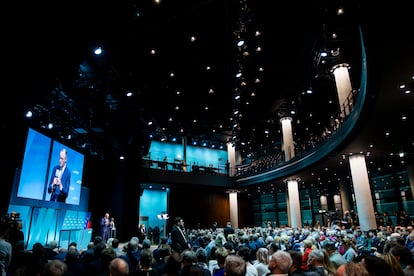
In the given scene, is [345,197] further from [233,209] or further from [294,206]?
[233,209]

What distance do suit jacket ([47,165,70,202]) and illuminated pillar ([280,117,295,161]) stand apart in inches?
566

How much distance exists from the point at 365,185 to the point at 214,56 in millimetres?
9764

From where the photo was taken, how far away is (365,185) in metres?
13.1

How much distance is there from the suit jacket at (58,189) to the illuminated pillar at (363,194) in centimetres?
1305

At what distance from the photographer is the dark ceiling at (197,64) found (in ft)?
15.7

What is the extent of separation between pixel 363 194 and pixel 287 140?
818 cm

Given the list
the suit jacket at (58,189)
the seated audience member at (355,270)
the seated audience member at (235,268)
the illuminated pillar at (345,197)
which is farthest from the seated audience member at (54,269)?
the illuminated pillar at (345,197)

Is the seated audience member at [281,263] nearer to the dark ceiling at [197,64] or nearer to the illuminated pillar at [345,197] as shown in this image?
the dark ceiling at [197,64]

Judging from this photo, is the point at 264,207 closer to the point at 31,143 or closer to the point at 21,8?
the point at 31,143

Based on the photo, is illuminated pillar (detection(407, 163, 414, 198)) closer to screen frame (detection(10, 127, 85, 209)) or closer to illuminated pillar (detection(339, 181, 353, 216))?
illuminated pillar (detection(339, 181, 353, 216))

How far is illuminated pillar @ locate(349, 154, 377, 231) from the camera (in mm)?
12969

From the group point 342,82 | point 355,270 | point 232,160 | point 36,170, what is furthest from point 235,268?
point 232,160

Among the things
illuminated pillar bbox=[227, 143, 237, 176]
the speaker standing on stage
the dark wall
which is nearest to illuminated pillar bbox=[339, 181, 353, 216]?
illuminated pillar bbox=[227, 143, 237, 176]

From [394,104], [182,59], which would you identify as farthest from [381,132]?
[182,59]
